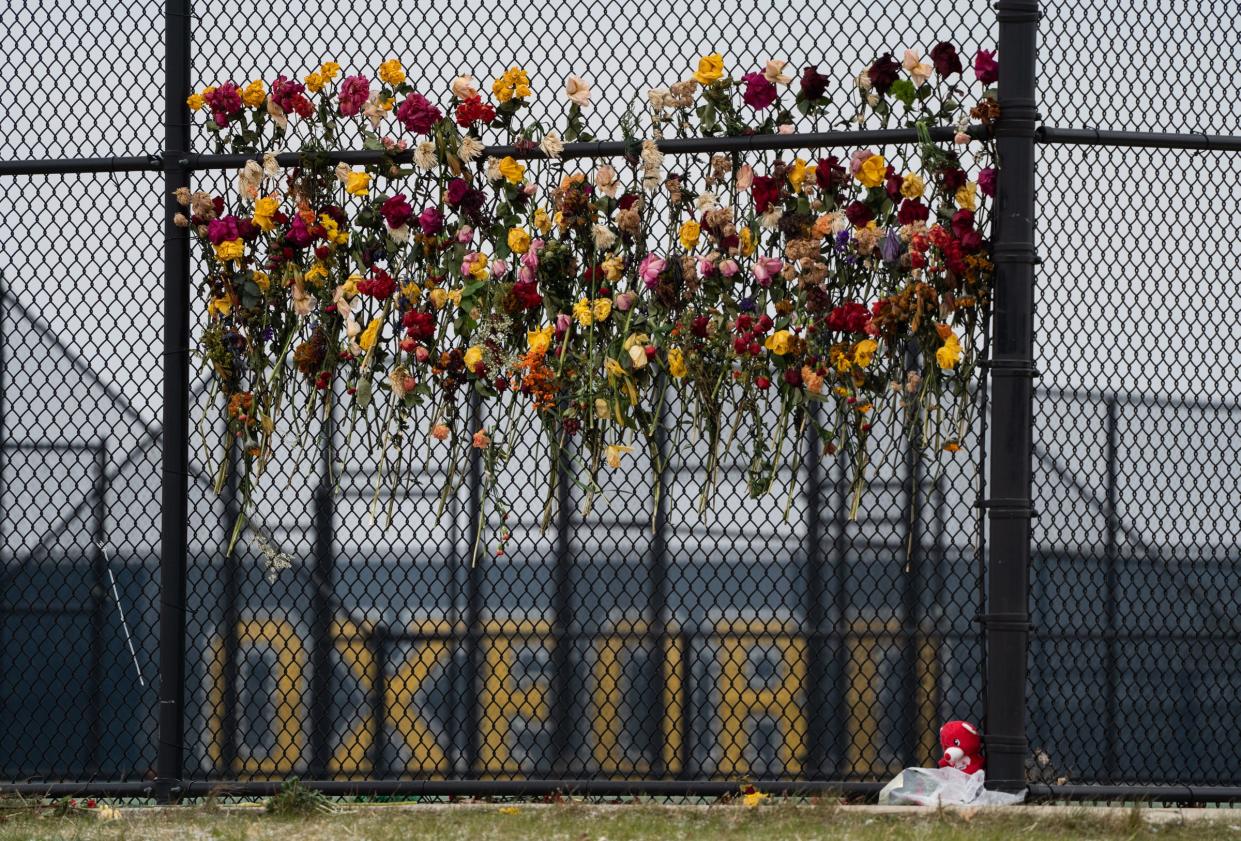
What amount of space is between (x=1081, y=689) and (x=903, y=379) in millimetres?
2158

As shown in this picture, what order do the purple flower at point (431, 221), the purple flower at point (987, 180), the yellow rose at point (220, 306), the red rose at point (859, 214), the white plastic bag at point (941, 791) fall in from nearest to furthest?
the white plastic bag at point (941, 791) → the purple flower at point (987, 180) → the red rose at point (859, 214) → the purple flower at point (431, 221) → the yellow rose at point (220, 306)

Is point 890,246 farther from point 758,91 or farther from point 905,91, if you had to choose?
point 758,91

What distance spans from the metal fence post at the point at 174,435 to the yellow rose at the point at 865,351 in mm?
2022

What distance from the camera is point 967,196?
365 cm

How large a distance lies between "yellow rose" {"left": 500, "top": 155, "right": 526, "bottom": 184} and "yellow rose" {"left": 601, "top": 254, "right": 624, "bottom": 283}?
0.37 m

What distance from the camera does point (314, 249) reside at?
4000mm

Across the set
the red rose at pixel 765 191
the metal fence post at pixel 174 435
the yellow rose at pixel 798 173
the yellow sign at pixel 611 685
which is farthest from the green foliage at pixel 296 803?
the yellow rose at pixel 798 173

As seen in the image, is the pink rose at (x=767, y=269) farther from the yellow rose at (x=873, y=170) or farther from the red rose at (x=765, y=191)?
the yellow rose at (x=873, y=170)

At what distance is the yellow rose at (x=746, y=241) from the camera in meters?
3.75

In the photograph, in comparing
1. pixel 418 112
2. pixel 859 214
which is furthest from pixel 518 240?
pixel 859 214

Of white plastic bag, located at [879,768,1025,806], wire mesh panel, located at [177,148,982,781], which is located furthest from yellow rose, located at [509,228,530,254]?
white plastic bag, located at [879,768,1025,806]

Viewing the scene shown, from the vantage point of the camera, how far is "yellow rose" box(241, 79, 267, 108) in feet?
12.9

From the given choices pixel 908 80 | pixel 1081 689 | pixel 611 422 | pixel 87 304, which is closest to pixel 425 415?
pixel 611 422

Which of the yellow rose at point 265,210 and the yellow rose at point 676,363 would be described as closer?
the yellow rose at point 676,363
